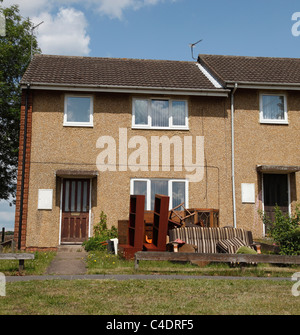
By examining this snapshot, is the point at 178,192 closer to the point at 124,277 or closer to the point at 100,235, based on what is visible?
the point at 100,235

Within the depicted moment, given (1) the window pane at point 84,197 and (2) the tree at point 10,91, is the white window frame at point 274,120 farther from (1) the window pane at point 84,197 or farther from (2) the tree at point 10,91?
(2) the tree at point 10,91

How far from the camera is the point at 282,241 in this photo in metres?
11.7

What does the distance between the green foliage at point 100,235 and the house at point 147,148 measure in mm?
261

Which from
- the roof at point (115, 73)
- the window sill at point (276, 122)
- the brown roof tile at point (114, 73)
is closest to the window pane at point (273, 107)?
the window sill at point (276, 122)

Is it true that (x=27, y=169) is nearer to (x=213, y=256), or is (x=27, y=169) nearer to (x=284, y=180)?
(x=213, y=256)

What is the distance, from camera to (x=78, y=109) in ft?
51.8

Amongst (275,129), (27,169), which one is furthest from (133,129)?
(275,129)

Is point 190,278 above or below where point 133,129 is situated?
below

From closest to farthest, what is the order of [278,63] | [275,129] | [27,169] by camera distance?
[27,169] < [275,129] < [278,63]

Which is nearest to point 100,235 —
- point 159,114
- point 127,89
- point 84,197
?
point 84,197

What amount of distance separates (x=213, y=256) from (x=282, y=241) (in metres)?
2.80

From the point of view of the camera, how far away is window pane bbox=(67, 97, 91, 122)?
15688mm
